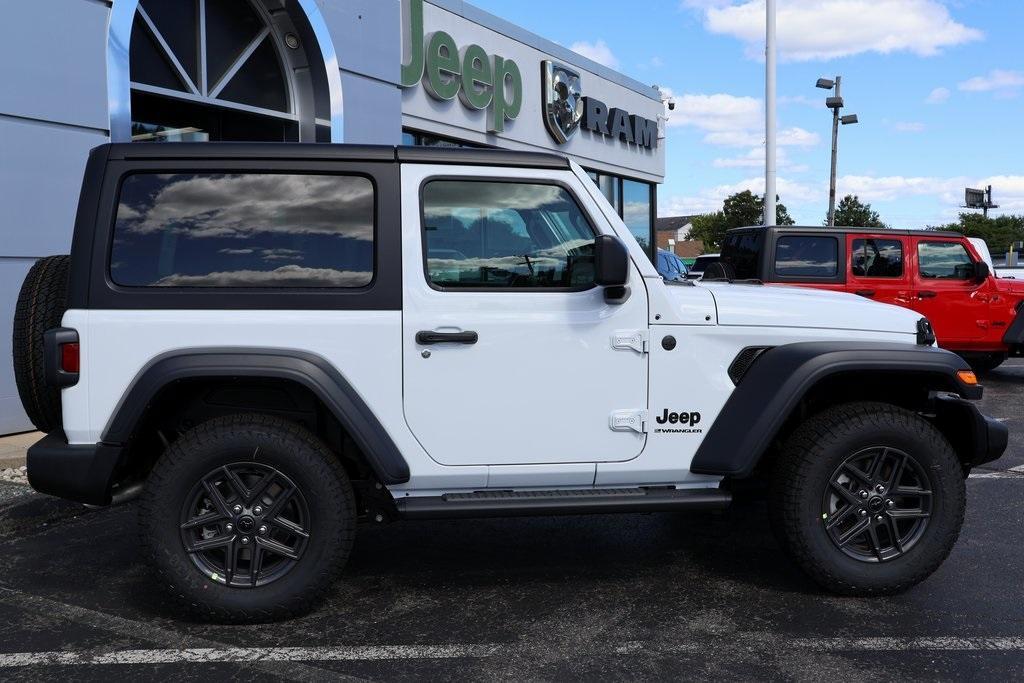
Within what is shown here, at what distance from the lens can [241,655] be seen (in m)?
3.50

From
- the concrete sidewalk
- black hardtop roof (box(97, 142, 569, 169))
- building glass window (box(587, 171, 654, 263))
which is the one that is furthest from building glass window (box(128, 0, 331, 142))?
building glass window (box(587, 171, 654, 263))

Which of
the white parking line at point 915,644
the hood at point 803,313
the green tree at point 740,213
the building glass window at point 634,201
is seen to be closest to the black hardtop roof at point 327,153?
the hood at point 803,313

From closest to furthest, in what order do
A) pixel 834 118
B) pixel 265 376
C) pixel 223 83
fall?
pixel 265 376 < pixel 223 83 < pixel 834 118

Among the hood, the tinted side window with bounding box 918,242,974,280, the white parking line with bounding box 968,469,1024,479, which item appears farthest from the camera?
the tinted side window with bounding box 918,242,974,280

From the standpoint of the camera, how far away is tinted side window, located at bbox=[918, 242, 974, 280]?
10.6 meters

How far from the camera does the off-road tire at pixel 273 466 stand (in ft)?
12.0

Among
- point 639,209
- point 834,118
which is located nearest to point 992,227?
point 834,118

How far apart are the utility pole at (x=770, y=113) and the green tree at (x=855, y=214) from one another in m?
62.3

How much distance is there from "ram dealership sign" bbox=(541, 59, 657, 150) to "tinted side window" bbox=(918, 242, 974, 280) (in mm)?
9241

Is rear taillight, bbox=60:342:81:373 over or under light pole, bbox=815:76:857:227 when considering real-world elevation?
under

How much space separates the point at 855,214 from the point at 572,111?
69.3 metres

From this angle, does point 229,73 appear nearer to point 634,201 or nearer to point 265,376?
point 265,376

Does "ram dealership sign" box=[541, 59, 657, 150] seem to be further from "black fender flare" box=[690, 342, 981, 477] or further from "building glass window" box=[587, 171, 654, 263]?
"black fender flare" box=[690, 342, 981, 477]

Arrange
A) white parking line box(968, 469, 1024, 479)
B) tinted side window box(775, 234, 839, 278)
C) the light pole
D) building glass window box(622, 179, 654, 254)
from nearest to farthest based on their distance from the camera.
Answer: white parking line box(968, 469, 1024, 479), tinted side window box(775, 234, 839, 278), building glass window box(622, 179, 654, 254), the light pole
